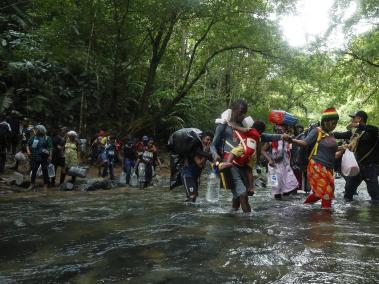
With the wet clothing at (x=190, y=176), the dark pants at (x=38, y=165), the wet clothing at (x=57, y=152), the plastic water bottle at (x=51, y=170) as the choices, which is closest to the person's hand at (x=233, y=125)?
the wet clothing at (x=190, y=176)

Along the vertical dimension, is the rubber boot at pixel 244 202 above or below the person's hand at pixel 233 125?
below

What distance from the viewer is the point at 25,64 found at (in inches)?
755

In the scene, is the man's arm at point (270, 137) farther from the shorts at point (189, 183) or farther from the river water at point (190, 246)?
the shorts at point (189, 183)

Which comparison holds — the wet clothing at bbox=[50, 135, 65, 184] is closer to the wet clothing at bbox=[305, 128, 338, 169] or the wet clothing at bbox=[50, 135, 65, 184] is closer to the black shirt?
the black shirt

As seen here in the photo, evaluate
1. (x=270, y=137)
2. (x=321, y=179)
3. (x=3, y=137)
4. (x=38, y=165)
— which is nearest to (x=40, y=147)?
(x=38, y=165)

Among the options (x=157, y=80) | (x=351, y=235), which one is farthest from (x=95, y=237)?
(x=157, y=80)

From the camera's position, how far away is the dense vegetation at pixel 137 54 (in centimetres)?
1642

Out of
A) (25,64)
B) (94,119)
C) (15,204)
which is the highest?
(25,64)

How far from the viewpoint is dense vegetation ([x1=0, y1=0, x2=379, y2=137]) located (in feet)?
53.9

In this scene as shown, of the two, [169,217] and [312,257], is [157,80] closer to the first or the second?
[169,217]

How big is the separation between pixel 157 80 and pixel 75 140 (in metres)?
11.0

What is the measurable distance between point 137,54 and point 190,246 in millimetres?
15272

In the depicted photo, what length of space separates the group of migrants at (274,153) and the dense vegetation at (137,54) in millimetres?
8349

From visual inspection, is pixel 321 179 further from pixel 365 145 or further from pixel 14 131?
pixel 14 131
